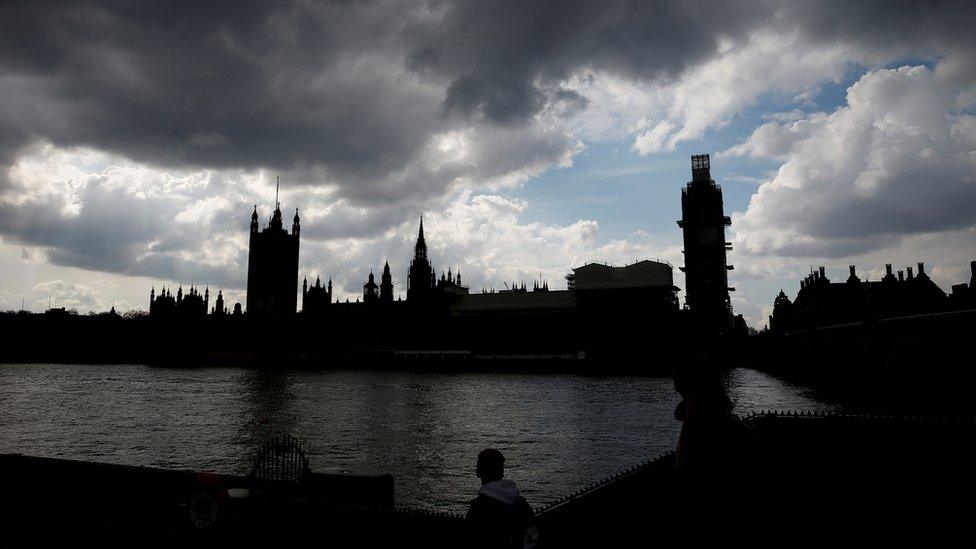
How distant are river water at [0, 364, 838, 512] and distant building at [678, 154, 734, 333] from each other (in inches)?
4046

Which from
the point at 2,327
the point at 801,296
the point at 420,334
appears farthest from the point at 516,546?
the point at 2,327

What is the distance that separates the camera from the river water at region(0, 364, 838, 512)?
26297mm

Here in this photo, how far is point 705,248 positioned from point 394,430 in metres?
152

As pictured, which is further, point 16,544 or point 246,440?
point 246,440

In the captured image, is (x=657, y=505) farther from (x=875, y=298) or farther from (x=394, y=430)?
(x=875, y=298)

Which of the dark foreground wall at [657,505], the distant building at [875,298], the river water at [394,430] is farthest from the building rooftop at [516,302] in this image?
the dark foreground wall at [657,505]

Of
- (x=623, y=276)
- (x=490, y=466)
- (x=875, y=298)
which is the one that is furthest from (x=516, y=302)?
(x=490, y=466)

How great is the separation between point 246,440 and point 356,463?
33.1ft

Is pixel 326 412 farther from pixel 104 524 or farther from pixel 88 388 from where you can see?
pixel 88 388

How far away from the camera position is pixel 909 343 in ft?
167

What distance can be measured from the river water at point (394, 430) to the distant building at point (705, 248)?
102774 millimetres

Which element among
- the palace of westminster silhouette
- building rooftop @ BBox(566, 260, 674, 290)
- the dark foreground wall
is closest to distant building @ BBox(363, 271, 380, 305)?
the palace of westminster silhouette

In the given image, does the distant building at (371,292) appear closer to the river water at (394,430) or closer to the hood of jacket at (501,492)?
the river water at (394,430)

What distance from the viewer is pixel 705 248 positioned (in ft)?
568
